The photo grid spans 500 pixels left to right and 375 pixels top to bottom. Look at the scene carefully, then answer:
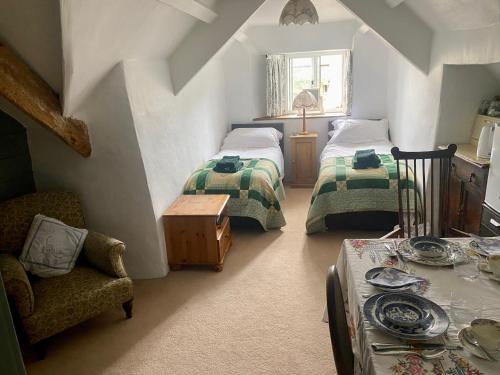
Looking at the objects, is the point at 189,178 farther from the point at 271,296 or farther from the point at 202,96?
the point at 271,296

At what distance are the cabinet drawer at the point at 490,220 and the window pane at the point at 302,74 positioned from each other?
3561 millimetres

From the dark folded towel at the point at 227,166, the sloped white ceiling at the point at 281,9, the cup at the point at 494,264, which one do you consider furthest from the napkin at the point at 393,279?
the sloped white ceiling at the point at 281,9

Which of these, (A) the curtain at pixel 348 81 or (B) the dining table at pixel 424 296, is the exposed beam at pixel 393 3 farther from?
(A) the curtain at pixel 348 81

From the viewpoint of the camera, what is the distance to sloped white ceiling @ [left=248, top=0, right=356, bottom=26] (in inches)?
147

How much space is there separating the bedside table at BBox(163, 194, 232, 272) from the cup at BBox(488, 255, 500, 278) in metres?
Answer: 1.92

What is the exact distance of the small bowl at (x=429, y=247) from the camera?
160 cm

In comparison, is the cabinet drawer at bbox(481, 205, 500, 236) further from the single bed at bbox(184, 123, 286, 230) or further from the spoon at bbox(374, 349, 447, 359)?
the single bed at bbox(184, 123, 286, 230)

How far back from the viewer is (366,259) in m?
1.64

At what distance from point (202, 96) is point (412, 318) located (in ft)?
11.9

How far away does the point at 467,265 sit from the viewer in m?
1.54

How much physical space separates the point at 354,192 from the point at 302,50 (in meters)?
2.52

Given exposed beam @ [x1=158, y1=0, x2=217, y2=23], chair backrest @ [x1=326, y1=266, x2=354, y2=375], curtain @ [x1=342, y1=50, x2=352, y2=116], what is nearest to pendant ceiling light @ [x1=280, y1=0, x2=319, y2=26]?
exposed beam @ [x1=158, y1=0, x2=217, y2=23]

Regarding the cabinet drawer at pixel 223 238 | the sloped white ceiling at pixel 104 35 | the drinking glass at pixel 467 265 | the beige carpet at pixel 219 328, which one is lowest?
the beige carpet at pixel 219 328

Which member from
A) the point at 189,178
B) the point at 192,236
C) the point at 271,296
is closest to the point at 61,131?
the point at 192,236
